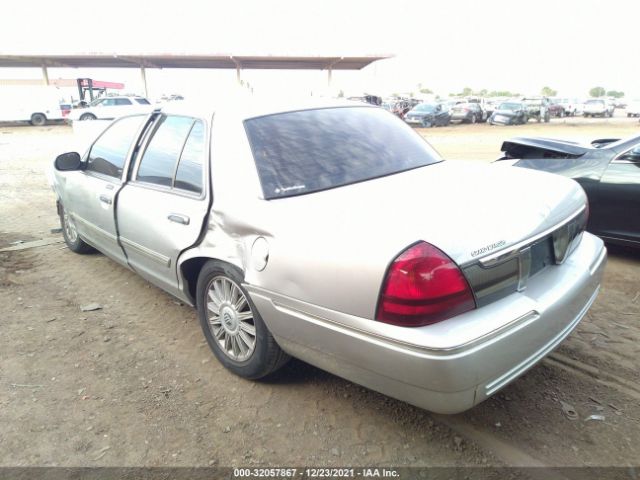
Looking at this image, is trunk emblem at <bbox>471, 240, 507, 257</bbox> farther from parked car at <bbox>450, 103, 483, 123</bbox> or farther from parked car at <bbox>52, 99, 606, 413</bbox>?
parked car at <bbox>450, 103, 483, 123</bbox>

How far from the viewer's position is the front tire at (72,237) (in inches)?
197

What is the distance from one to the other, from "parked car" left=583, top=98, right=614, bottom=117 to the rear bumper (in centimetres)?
4293

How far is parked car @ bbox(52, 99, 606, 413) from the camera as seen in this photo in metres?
1.97

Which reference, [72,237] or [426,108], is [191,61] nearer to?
[426,108]

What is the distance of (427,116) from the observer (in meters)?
27.8

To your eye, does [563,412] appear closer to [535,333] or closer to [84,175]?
[535,333]

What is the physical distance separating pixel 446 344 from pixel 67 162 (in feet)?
12.2

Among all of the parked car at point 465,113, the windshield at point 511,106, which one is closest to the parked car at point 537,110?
the windshield at point 511,106

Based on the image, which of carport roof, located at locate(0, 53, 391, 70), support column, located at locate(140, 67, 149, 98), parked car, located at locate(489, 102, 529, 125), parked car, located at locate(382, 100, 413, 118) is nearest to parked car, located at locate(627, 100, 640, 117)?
parked car, located at locate(489, 102, 529, 125)

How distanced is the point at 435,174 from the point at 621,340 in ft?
5.81

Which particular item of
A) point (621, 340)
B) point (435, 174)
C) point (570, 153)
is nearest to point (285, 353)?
point (435, 174)

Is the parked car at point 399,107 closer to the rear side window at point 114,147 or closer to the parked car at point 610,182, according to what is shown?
the parked car at point 610,182

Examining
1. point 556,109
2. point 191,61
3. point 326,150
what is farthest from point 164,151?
point 556,109

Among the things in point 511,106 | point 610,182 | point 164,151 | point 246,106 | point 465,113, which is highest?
point 246,106
